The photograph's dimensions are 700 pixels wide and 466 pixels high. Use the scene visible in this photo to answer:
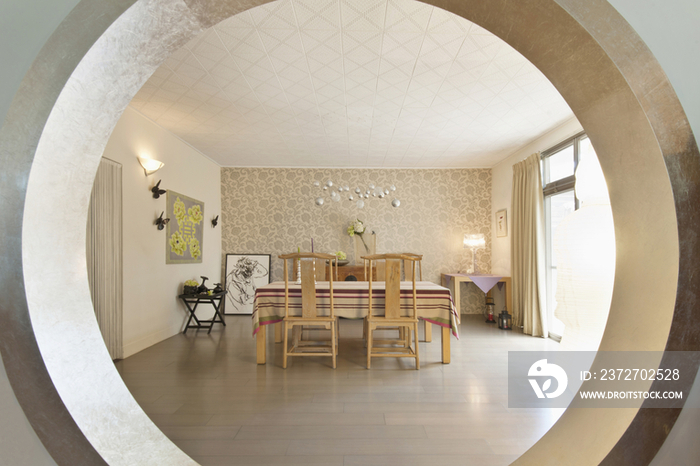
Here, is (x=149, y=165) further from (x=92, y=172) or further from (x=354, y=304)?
(x=92, y=172)

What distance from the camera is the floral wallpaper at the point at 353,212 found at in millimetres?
6289

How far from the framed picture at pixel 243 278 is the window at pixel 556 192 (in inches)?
172

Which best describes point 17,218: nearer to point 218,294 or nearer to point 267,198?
point 218,294

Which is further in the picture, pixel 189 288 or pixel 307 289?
pixel 189 288

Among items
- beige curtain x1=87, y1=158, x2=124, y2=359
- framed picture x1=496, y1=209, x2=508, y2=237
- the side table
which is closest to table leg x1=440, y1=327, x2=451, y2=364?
the side table

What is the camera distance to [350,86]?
320cm

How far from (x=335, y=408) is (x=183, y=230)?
11.9 ft

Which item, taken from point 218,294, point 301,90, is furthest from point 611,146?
point 218,294

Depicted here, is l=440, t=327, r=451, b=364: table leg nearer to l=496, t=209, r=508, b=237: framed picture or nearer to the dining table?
the dining table

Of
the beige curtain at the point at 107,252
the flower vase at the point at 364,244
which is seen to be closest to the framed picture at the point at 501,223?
the flower vase at the point at 364,244

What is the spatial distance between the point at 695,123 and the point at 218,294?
499 centimetres

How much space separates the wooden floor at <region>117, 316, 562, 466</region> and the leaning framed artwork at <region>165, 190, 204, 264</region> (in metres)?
1.36

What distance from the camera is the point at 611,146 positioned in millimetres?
937

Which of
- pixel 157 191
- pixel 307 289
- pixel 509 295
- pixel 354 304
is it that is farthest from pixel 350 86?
pixel 509 295
